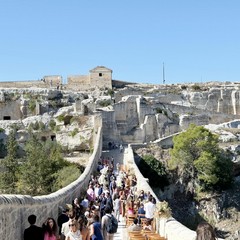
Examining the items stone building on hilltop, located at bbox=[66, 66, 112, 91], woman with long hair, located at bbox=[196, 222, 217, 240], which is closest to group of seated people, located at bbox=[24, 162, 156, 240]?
woman with long hair, located at bbox=[196, 222, 217, 240]

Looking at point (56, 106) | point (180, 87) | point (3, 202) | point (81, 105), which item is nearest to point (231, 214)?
point (81, 105)

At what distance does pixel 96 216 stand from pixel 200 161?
32874 mm

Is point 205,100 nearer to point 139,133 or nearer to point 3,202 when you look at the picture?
point 139,133

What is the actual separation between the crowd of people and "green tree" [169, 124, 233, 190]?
19.2m

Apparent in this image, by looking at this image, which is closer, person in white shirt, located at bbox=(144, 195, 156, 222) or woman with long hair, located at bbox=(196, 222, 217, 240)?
woman with long hair, located at bbox=(196, 222, 217, 240)

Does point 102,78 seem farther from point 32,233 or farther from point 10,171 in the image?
point 32,233

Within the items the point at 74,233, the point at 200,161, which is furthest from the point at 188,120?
the point at 74,233

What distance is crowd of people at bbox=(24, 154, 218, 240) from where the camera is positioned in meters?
7.82

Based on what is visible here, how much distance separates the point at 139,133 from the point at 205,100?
1757 cm

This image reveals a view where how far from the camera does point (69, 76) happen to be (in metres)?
68.1

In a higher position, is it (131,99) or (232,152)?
(131,99)

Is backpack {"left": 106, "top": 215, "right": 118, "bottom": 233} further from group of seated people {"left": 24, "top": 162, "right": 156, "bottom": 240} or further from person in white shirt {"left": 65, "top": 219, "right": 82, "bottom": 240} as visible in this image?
person in white shirt {"left": 65, "top": 219, "right": 82, "bottom": 240}

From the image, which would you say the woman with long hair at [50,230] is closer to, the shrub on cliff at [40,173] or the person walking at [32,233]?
the person walking at [32,233]

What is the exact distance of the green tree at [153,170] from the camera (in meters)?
41.0
